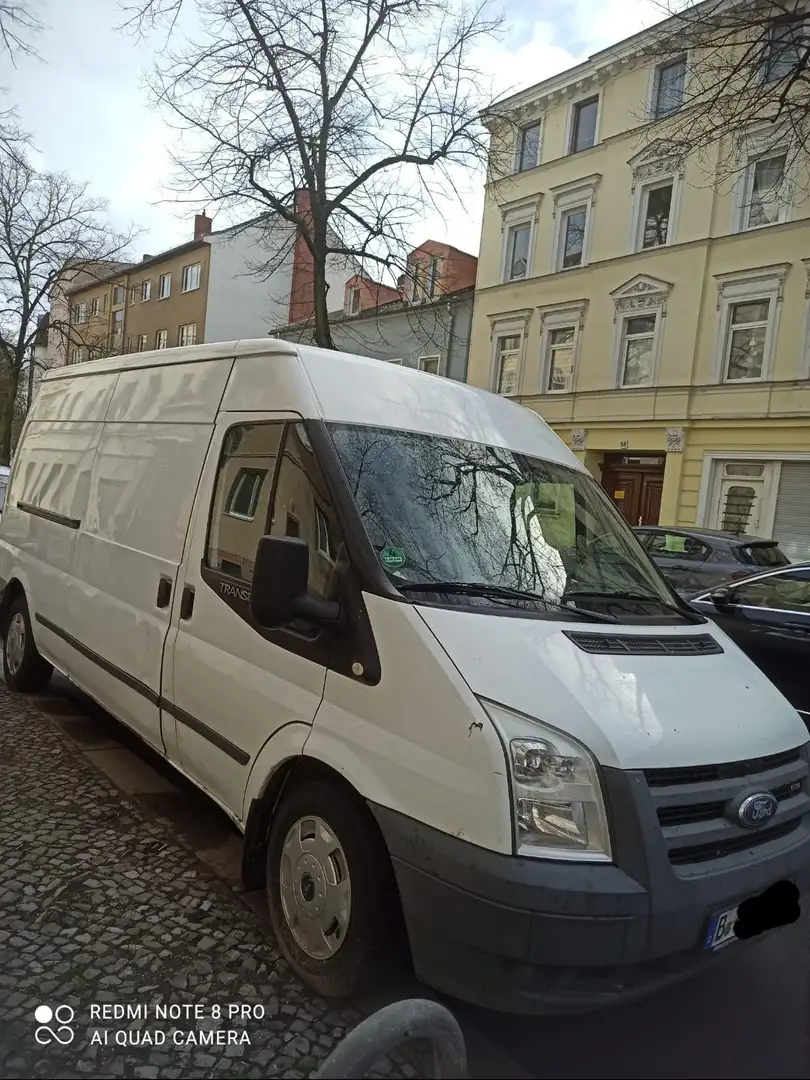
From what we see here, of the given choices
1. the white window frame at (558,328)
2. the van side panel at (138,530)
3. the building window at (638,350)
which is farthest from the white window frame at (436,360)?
the van side panel at (138,530)

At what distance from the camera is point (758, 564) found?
10961 millimetres

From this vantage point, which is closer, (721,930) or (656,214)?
(721,930)

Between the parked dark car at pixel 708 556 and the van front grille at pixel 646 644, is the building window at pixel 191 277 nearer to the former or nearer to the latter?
the parked dark car at pixel 708 556

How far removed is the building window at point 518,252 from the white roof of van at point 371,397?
64.6ft

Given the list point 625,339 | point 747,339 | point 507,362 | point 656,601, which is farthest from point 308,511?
point 507,362

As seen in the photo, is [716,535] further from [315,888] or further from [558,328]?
[558,328]

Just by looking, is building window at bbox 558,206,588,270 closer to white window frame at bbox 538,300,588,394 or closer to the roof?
white window frame at bbox 538,300,588,394

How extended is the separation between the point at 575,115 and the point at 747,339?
832cm

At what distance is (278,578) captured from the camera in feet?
8.61

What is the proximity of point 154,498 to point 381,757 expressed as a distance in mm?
2263

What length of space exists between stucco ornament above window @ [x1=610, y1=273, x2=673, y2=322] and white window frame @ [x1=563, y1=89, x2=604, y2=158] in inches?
159

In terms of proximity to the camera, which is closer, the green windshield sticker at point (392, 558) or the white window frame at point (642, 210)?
the green windshield sticker at point (392, 558)

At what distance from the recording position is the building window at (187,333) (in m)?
35.0

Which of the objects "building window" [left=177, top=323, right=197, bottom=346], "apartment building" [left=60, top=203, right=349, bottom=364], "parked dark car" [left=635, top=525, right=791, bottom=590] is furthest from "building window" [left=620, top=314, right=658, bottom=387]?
"building window" [left=177, top=323, right=197, bottom=346]
